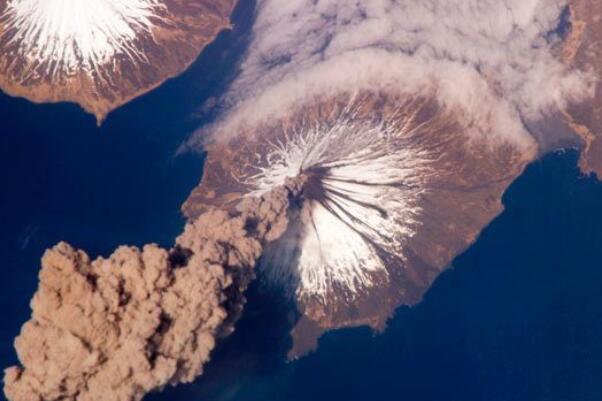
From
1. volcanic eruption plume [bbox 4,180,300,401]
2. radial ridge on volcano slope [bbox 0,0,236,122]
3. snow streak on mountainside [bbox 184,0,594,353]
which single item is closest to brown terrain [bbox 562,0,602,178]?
snow streak on mountainside [bbox 184,0,594,353]

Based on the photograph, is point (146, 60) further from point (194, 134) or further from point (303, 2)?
point (303, 2)

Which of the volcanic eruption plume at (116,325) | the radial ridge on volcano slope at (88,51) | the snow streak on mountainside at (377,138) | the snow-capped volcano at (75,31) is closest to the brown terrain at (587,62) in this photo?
the snow streak on mountainside at (377,138)

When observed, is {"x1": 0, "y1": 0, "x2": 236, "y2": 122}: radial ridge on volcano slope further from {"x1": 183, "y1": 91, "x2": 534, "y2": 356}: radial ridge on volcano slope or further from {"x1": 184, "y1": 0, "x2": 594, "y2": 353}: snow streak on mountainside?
{"x1": 183, "y1": 91, "x2": 534, "y2": 356}: radial ridge on volcano slope

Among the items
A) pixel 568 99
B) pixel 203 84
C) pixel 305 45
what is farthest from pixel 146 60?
pixel 568 99

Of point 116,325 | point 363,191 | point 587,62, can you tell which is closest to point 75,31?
point 363,191

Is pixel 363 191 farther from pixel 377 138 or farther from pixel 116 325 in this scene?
pixel 116 325

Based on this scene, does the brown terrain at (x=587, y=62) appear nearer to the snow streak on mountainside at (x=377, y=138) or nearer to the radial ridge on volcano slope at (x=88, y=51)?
the snow streak on mountainside at (x=377, y=138)

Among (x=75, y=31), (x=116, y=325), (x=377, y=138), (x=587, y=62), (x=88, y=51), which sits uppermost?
(x=75, y=31)

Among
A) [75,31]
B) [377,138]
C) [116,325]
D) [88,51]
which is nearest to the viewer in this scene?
[116,325]
